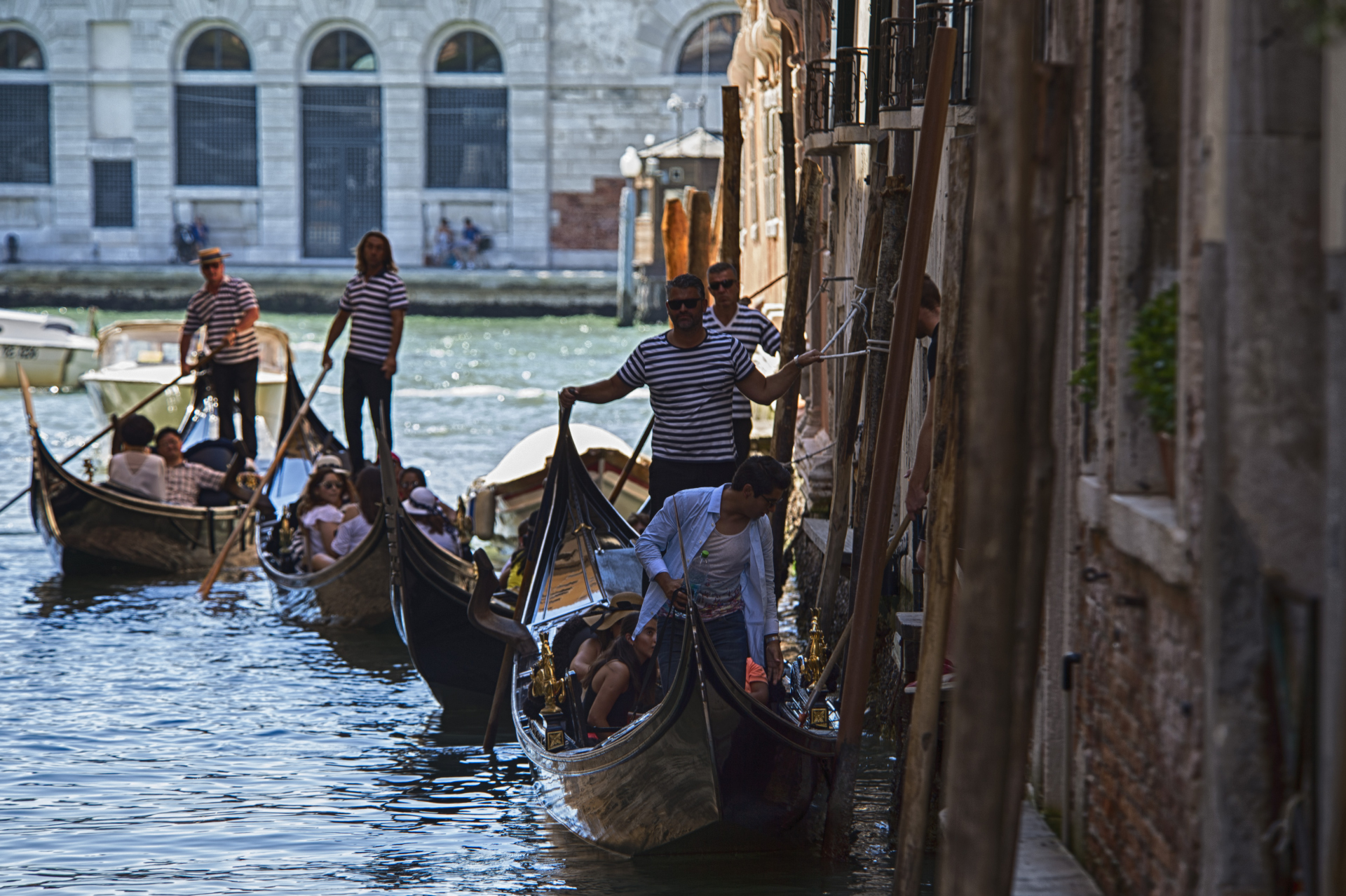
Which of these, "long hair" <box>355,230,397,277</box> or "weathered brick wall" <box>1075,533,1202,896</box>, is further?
"long hair" <box>355,230,397,277</box>

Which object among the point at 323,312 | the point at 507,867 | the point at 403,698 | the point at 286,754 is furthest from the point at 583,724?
the point at 323,312

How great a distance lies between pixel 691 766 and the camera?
3760 millimetres

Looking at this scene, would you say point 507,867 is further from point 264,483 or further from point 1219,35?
point 264,483

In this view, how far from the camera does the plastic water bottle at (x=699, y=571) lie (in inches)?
159

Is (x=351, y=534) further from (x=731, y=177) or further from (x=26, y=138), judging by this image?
(x=26, y=138)

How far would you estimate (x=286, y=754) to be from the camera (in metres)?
5.20

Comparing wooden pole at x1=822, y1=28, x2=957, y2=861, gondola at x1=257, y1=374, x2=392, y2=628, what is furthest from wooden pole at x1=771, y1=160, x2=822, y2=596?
wooden pole at x1=822, y1=28, x2=957, y2=861

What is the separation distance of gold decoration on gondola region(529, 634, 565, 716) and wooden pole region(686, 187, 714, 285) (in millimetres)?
4796

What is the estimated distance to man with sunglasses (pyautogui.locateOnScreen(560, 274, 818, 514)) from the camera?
15.9ft

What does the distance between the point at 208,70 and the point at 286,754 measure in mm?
23248

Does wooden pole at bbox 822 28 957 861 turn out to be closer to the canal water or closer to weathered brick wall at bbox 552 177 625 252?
the canal water

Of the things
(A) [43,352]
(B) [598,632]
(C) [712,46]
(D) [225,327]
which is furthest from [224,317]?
(C) [712,46]

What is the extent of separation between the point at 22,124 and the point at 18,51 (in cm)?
115

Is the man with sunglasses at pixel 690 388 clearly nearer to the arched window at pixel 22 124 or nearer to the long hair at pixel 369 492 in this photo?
the long hair at pixel 369 492
